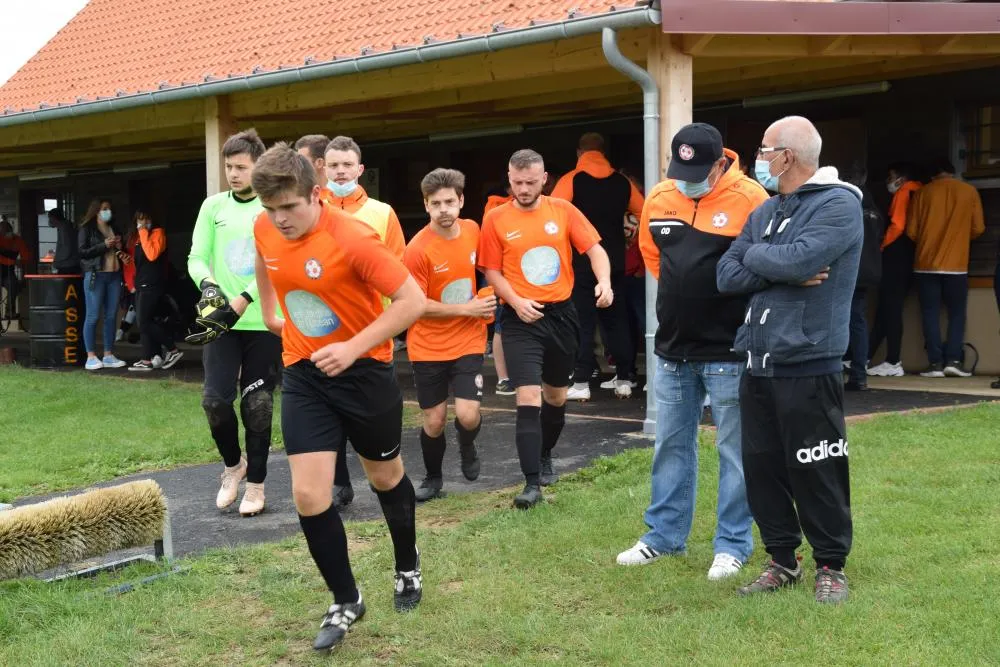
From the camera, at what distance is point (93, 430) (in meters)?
9.44

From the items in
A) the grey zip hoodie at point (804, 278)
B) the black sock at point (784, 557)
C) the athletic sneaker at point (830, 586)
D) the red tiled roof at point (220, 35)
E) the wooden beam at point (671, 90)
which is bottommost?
the athletic sneaker at point (830, 586)

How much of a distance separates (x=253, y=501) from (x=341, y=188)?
1.81 metres

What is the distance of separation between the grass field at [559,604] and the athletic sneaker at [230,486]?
37.1 inches

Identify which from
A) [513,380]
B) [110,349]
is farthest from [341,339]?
[110,349]

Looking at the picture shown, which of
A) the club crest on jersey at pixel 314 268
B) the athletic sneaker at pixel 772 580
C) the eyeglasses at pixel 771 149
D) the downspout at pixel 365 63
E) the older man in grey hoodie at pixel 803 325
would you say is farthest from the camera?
the downspout at pixel 365 63

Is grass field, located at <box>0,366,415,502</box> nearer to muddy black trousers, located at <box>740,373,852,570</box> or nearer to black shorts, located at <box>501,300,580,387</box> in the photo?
black shorts, located at <box>501,300,580,387</box>

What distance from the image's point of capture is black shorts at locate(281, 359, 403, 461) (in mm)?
4293

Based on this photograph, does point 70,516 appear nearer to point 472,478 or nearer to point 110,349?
point 472,478

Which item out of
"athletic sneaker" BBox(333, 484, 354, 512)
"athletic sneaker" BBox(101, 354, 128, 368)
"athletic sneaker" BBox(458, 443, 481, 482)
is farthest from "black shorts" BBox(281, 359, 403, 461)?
"athletic sneaker" BBox(101, 354, 128, 368)

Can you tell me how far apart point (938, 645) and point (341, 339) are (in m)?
2.32

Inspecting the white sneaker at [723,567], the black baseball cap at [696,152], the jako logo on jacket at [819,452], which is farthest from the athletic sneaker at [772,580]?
the black baseball cap at [696,152]

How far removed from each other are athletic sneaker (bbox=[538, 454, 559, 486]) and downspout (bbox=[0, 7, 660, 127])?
2.85 metres

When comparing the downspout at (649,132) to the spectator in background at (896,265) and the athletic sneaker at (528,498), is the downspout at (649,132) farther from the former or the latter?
the spectator in background at (896,265)

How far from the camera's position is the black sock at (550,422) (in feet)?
22.0
